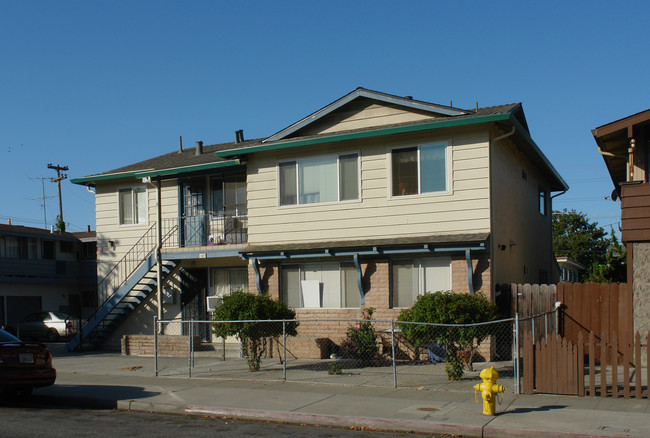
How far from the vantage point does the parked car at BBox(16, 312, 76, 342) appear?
91.9ft

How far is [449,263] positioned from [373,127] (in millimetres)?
3993

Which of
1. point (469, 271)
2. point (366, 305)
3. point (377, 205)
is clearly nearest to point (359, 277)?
point (366, 305)

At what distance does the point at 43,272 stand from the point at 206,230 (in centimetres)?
1703

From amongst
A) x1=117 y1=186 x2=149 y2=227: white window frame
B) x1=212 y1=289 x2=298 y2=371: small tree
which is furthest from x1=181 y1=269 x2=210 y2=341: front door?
x1=212 y1=289 x2=298 y2=371: small tree

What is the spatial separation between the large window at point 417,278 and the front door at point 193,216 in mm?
6758

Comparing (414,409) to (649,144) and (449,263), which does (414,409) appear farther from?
(649,144)

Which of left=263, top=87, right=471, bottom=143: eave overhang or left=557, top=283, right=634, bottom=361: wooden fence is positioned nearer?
left=557, top=283, right=634, bottom=361: wooden fence

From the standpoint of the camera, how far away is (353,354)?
16609mm

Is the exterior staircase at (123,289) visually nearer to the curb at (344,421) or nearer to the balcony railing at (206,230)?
the balcony railing at (206,230)

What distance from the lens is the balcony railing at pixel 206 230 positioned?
20.7 meters

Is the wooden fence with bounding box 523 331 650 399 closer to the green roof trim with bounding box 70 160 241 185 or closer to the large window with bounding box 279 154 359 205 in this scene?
the large window with bounding box 279 154 359 205

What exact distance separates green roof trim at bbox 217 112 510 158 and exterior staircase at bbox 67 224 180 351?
16.0 ft

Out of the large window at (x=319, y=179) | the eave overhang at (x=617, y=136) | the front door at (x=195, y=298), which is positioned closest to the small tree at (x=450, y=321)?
the eave overhang at (x=617, y=136)

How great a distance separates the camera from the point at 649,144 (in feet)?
49.3
